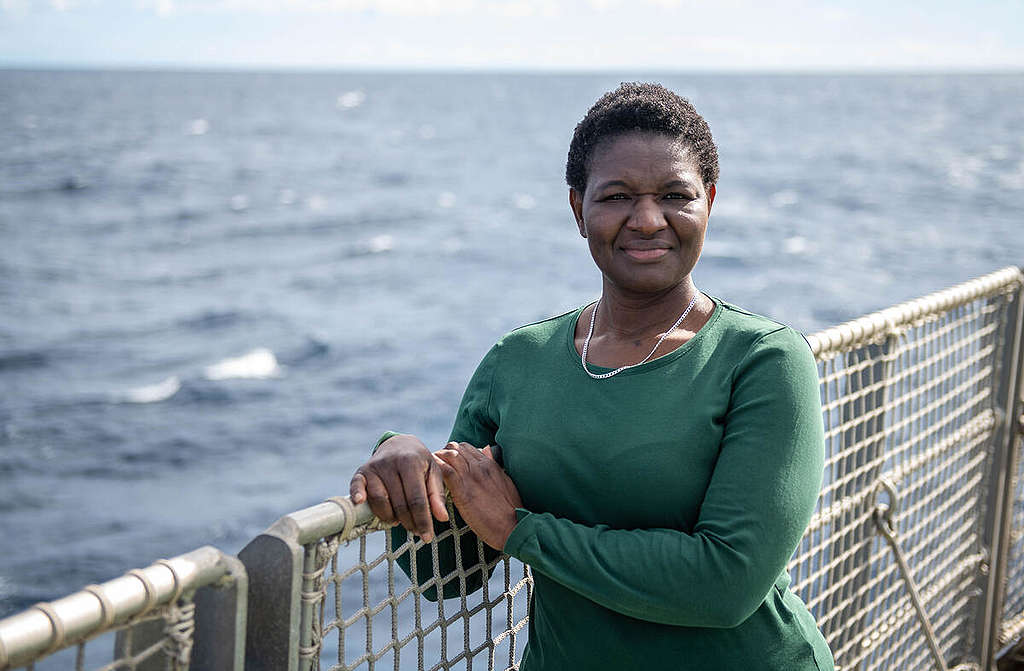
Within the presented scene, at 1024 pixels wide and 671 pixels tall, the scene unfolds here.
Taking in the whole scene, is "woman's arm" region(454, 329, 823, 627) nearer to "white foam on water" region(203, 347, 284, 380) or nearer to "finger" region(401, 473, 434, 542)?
"finger" region(401, 473, 434, 542)

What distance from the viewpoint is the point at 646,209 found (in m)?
1.85

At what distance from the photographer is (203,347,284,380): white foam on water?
60.0 ft

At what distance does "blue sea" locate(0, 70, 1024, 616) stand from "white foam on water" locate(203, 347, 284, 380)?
0.07 m

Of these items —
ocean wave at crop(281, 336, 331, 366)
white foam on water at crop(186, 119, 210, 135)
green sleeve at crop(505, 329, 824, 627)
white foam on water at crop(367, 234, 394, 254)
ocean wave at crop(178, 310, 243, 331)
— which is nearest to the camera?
green sleeve at crop(505, 329, 824, 627)

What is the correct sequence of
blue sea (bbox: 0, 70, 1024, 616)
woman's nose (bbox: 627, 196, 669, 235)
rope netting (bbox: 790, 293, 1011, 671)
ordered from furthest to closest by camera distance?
1. blue sea (bbox: 0, 70, 1024, 616)
2. rope netting (bbox: 790, 293, 1011, 671)
3. woman's nose (bbox: 627, 196, 669, 235)

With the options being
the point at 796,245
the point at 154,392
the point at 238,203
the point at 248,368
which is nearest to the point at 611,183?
the point at 154,392

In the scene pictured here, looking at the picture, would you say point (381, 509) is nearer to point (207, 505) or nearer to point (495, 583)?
point (495, 583)

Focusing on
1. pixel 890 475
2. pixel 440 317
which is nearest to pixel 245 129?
pixel 440 317

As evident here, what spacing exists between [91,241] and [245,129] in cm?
4969

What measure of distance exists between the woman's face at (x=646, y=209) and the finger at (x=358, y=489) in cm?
57

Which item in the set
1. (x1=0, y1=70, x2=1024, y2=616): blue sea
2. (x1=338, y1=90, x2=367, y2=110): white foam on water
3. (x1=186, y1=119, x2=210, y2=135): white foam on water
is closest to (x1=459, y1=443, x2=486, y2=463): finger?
(x1=0, y1=70, x2=1024, y2=616): blue sea

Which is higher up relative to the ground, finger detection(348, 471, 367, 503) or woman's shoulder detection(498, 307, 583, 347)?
woman's shoulder detection(498, 307, 583, 347)

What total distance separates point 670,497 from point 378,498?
0.47 meters

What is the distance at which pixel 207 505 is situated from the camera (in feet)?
41.4
